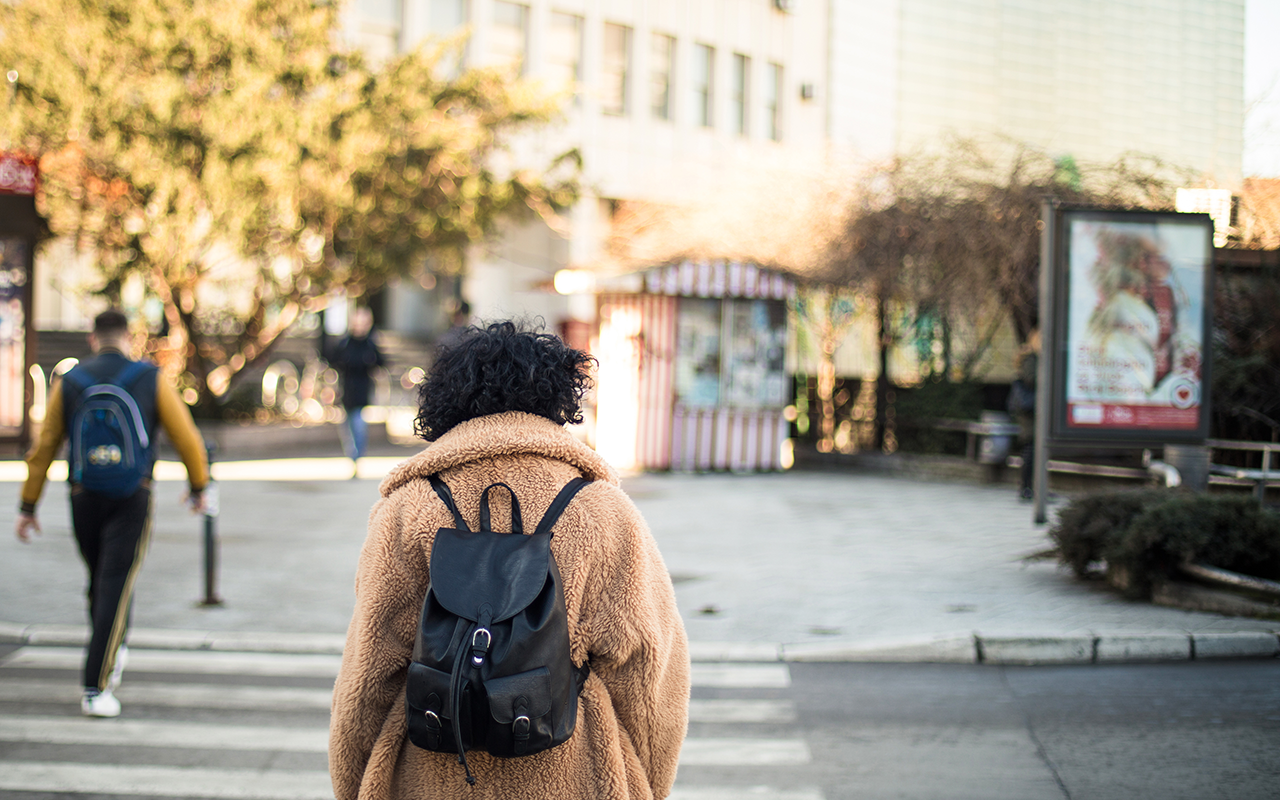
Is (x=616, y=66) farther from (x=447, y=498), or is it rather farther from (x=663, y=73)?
(x=447, y=498)

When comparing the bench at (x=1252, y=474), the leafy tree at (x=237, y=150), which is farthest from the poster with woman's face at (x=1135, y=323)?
the leafy tree at (x=237, y=150)

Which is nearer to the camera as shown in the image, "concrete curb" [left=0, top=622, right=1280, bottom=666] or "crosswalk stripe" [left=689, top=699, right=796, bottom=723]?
"crosswalk stripe" [left=689, top=699, right=796, bottom=723]

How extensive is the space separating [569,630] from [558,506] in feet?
0.79

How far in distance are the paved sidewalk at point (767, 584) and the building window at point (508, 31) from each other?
63.0 ft

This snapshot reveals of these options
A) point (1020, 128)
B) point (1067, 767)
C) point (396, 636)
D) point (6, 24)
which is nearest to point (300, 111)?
point (6, 24)

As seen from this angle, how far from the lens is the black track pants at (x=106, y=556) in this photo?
535cm

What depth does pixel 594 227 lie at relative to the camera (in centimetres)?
3131

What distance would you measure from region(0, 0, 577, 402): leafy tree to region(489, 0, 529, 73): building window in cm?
1275

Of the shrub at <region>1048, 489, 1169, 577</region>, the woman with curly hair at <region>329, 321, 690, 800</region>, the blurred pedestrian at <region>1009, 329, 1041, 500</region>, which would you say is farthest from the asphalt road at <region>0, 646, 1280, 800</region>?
the blurred pedestrian at <region>1009, 329, 1041, 500</region>

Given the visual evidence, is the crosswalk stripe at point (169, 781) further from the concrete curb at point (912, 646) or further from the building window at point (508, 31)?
the building window at point (508, 31)

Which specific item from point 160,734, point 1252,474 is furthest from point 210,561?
point 1252,474

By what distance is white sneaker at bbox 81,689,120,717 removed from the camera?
5480mm

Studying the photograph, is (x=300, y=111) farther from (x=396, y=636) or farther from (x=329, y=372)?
(x=396, y=636)

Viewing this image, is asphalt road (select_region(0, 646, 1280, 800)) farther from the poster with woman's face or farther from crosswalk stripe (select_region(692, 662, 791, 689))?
the poster with woman's face
